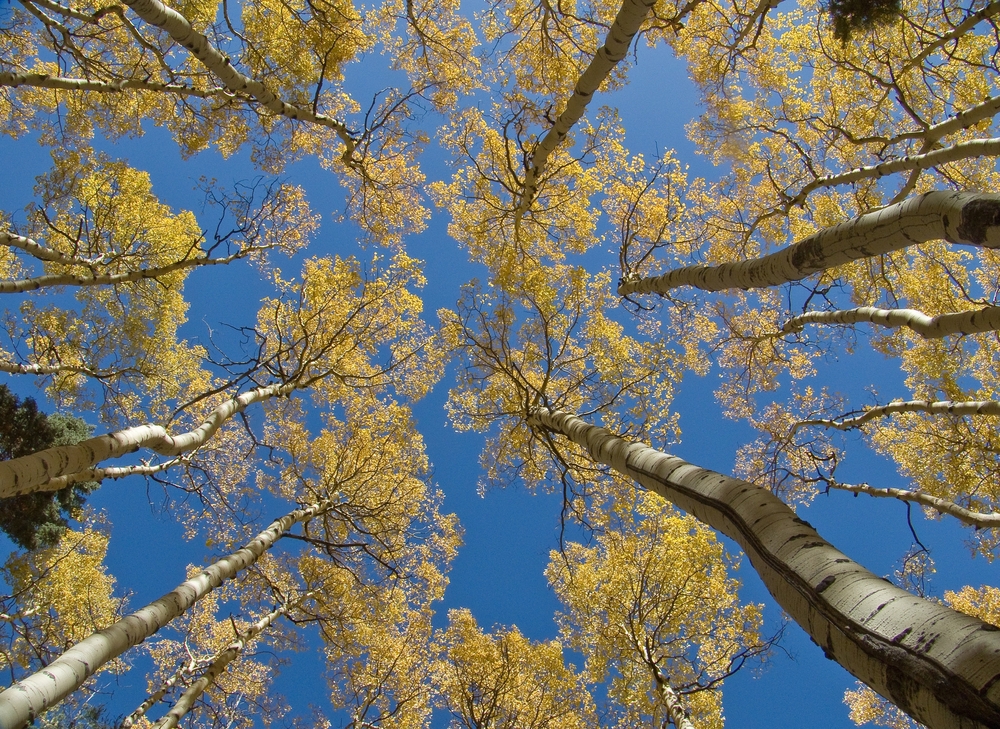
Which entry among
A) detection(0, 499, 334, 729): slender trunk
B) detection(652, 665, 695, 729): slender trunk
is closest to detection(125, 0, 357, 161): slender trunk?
detection(0, 499, 334, 729): slender trunk

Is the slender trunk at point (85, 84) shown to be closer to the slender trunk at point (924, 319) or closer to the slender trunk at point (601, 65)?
the slender trunk at point (601, 65)

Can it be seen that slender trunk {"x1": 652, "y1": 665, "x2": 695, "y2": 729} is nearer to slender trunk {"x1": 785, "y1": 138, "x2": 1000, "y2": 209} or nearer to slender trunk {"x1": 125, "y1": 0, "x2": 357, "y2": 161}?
slender trunk {"x1": 785, "y1": 138, "x2": 1000, "y2": 209}

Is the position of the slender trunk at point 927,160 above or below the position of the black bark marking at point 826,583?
above

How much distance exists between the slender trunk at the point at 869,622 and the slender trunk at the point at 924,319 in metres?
3.74

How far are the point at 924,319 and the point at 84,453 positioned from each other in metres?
7.36

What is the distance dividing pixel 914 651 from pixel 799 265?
259 cm

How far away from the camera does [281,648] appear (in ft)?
26.0

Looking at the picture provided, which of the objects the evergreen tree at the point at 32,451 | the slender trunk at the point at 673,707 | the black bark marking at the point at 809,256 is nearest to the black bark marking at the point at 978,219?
the black bark marking at the point at 809,256

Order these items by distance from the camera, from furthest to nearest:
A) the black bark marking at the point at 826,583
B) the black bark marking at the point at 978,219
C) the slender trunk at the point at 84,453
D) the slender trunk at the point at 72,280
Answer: the slender trunk at the point at 72,280 < the slender trunk at the point at 84,453 < the black bark marking at the point at 978,219 < the black bark marking at the point at 826,583

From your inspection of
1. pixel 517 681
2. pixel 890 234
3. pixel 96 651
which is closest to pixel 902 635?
pixel 890 234

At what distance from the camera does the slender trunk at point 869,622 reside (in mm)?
1003

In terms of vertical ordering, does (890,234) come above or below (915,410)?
below

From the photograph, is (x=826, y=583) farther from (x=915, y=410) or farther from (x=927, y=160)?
(x=915, y=410)

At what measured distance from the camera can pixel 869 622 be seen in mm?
1218
